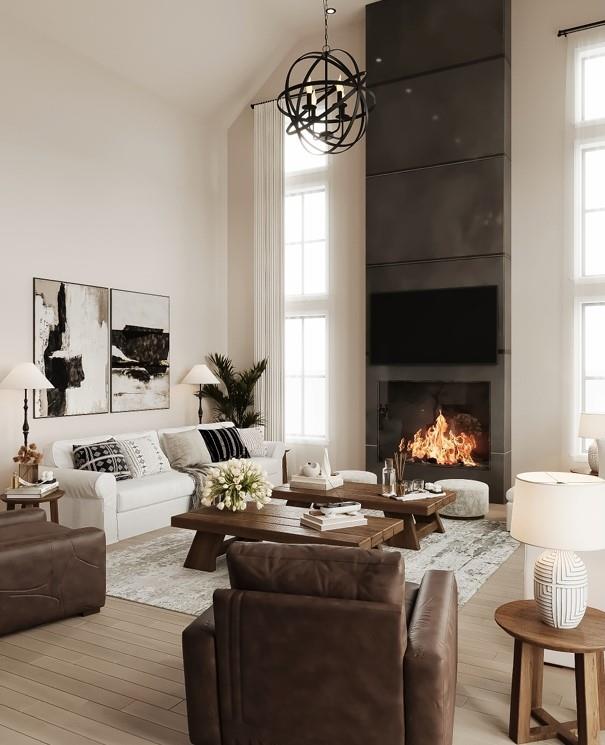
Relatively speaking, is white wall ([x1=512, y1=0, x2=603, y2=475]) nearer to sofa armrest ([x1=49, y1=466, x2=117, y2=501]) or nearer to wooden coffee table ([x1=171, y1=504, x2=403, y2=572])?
wooden coffee table ([x1=171, y1=504, x2=403, y2=572])

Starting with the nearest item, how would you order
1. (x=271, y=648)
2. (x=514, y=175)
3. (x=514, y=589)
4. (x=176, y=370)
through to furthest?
1. (x=271, y=648)
2. (x=514, y=589)
3. (x=514, y=175)
4. (x=176, y=370)

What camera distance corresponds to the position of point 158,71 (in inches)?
305

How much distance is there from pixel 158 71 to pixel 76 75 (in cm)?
109

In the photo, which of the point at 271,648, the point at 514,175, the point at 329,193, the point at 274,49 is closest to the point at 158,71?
the point at 274,49

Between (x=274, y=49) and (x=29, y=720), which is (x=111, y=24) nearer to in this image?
(x=274, y=49)

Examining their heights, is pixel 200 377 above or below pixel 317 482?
above

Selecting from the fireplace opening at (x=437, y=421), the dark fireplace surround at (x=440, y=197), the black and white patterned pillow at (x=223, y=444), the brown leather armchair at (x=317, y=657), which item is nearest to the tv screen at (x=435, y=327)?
the dark fireplace surround at (x=440, y=197)

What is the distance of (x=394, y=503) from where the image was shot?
5.19 metres

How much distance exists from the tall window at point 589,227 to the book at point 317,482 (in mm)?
2925

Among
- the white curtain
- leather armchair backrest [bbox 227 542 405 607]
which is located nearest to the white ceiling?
the white curtain

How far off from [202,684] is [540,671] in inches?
52.9

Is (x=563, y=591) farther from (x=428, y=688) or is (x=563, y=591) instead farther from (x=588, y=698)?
(x=428, y=688)

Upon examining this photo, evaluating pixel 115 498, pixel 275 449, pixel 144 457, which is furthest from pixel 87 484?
pixel 275 449

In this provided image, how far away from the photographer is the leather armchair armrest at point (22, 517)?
14.0 ft
